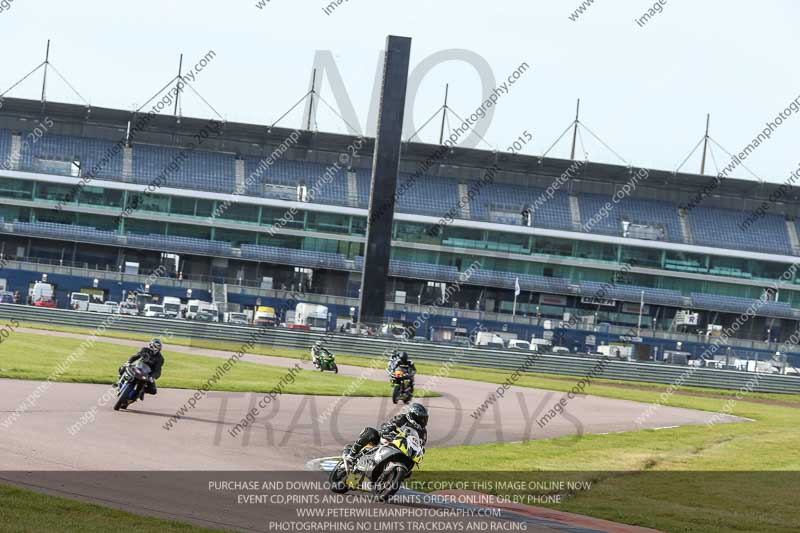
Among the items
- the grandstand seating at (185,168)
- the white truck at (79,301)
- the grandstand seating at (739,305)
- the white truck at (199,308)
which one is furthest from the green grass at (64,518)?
the grandstand seating at (739,305)

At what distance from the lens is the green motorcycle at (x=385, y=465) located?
14.8 meters

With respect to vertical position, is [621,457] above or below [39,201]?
below

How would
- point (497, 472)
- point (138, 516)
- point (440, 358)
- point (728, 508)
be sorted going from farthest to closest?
point (440, 358) → point (497, 472) → point (728, 508) → point (138, 516)

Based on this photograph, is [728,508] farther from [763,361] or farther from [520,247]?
[520,247]

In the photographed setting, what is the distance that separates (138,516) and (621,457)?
48.5ft

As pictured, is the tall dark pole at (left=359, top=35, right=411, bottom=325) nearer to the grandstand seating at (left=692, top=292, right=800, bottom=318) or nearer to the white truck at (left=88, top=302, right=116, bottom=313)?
the white truck at (left=88, top=302, right=116, bottom=313)

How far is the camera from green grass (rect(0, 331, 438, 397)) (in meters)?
30.3

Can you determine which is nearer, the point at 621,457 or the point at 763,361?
the point at 621,457

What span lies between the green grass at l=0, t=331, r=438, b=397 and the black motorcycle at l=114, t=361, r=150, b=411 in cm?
502

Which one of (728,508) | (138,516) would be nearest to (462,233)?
(728,508)

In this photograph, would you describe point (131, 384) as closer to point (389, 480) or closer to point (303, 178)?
point (389, 480)

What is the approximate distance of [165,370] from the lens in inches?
1455

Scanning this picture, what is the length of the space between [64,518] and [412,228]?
78889mm

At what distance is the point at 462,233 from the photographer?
3548 inches
